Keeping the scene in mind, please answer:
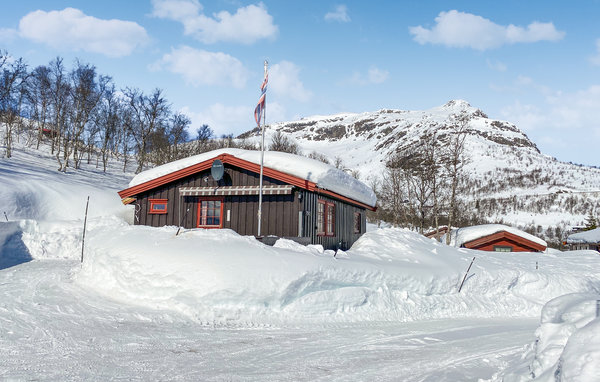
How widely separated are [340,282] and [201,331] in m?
3.44

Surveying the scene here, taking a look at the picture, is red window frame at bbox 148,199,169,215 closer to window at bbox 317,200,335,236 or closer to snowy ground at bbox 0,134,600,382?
snowy ground at bbox 0,134,600,382

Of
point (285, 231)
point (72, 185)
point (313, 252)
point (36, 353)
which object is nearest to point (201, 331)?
point (36, 353)

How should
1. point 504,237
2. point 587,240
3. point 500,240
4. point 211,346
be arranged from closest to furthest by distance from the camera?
point 211,346 → point 504,237 → point 500,240 → point 587,240

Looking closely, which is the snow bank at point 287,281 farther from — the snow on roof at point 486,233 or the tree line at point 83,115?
the tree line at point 83,115

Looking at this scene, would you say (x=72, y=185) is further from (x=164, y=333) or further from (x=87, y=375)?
(x=87, y=375)

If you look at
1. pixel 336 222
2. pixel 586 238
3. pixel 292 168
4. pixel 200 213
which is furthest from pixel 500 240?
pixel 200 213

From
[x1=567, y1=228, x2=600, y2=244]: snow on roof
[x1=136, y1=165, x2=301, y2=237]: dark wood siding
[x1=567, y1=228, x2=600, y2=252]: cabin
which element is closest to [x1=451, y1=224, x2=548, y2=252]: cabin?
[x1=567, y1=228, x2=600, y2=244]: snow on roof

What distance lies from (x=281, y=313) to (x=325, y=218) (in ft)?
22.3

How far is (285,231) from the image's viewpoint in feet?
42.1

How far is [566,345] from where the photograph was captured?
132 inches

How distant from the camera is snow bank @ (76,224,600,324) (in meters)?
7.77

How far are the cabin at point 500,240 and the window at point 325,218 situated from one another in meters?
12.1

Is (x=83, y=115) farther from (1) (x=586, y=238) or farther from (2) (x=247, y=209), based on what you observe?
(1) (x=586, y=238)

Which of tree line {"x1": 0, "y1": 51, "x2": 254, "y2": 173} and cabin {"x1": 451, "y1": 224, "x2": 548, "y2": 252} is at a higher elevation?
tree line {"x1": 0, "y1": 51, "x2": 254, "y2": 173}
